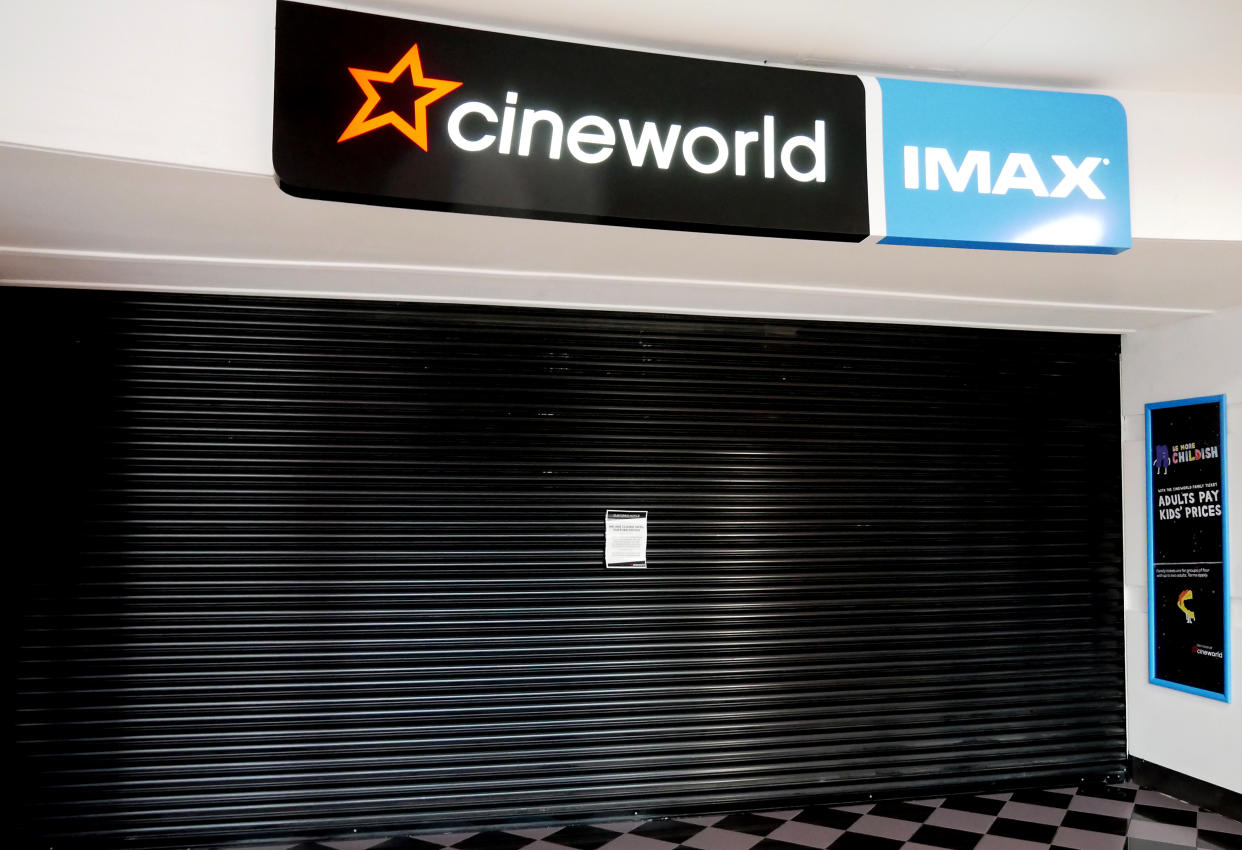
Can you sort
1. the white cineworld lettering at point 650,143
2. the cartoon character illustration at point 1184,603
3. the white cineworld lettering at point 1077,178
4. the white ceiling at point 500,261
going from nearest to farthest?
the white cineworld lettering at point 650,143 → the white ceiling at point 500,261 → the white cineworld lettering at point 1077,178 → the cartoon character illustration at point 1184,603

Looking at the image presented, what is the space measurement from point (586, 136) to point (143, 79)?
4.10ft

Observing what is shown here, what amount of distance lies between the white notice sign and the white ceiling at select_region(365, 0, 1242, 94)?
7.20 ft

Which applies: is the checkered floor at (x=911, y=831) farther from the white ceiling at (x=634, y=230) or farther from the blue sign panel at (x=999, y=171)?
the blue sign panel at (x=999, y=171)

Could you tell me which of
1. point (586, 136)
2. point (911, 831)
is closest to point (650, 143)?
point (586, 136)

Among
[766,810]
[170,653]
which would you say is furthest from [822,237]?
[170,653]

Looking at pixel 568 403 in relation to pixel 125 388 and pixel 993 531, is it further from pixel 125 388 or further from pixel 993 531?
pixel 993 531

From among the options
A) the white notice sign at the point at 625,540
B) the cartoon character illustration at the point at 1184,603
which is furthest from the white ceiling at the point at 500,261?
the cartoon character illustration at the point at 1184,603

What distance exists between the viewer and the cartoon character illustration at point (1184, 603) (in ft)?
14.9

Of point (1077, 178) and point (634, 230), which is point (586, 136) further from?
point (1077, 178)

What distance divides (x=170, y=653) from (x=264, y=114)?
2.49 m

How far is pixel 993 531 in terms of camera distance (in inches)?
190

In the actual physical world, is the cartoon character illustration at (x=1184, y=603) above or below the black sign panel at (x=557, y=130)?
below

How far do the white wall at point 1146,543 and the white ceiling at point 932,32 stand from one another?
181 cm

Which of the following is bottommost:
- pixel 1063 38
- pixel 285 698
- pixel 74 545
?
pixel 285 698
